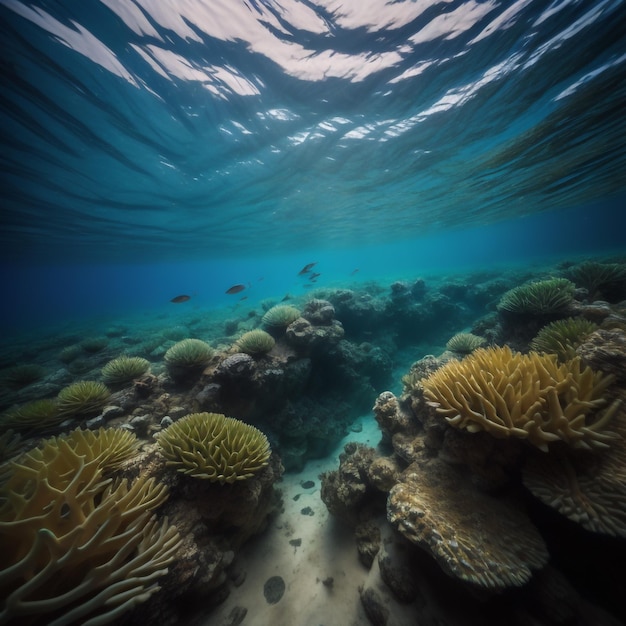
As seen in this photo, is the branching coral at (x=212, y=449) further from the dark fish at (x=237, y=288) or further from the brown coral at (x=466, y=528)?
the dark fish at (x=237, y=288)

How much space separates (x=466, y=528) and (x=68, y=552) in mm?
3461

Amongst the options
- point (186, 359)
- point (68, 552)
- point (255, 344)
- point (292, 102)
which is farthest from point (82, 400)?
point (292, 102)

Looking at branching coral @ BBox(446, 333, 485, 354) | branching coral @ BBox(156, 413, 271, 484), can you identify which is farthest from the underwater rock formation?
branching coral @ BBox(446, 333, 485, 354)

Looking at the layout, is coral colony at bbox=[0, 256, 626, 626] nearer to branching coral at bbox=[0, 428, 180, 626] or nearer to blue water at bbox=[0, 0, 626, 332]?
branching coral at bbox=[0, 428, 180, 626]

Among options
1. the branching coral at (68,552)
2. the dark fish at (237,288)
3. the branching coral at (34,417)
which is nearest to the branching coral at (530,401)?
the branching coral at (68,552)

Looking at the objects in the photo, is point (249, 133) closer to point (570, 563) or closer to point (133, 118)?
point (133, 118)

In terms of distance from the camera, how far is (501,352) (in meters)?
3.17

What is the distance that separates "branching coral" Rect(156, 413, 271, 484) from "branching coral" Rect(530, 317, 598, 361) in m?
5.00

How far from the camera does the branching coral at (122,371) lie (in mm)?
5922

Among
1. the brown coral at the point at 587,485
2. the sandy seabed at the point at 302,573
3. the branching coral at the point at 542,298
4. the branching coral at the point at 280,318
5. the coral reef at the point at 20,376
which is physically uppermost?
the branching coral at the point at 542,298

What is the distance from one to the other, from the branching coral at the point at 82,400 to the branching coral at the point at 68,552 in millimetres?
2590

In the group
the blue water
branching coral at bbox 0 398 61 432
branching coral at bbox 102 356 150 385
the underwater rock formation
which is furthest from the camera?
the blue water

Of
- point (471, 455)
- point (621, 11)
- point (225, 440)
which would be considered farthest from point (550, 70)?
point (225, 440)

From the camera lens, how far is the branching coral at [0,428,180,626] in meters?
1.58
